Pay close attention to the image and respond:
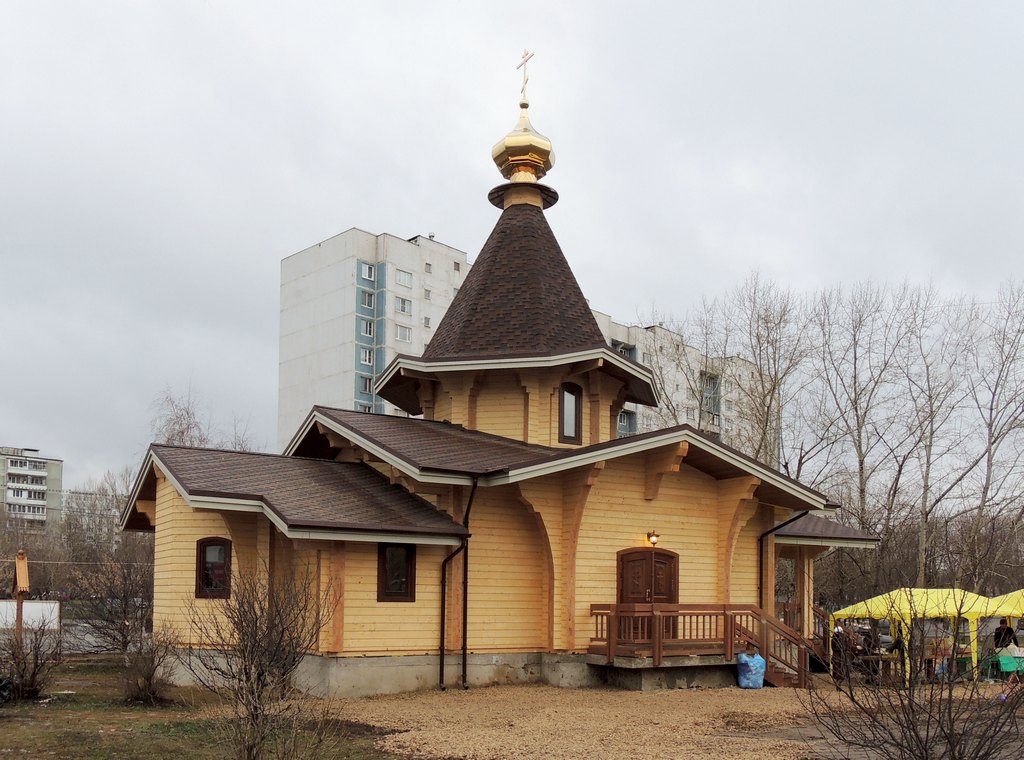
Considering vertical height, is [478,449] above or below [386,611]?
above

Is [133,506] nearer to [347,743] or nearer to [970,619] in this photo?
[347,743]

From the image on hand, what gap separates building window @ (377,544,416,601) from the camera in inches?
634

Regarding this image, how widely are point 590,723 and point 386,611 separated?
4477 mm

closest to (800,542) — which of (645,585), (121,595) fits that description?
(645,585)

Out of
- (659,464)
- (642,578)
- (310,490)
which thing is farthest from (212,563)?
(659,464)

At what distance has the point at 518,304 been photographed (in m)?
20.5

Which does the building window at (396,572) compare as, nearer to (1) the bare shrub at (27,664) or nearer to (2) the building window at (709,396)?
(1) the bare shrub at (27,664)

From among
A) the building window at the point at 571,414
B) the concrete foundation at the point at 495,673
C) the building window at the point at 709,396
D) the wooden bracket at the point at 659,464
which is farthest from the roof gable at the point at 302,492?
the building window at the point at 709,396

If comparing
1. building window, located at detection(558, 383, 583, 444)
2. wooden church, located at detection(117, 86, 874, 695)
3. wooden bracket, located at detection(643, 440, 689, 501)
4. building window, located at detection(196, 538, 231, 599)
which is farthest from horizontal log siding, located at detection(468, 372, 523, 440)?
building window, located at detection(196, 538, 231, 599)

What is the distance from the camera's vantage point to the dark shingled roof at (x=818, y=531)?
2086 centimetres

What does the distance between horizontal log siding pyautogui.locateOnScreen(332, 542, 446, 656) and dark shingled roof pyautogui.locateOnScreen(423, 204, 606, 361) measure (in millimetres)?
4364

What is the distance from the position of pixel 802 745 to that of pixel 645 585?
6942 millimetres

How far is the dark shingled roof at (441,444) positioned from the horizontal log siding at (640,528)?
1280 millimetres

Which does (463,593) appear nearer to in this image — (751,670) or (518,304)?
(751,670)
